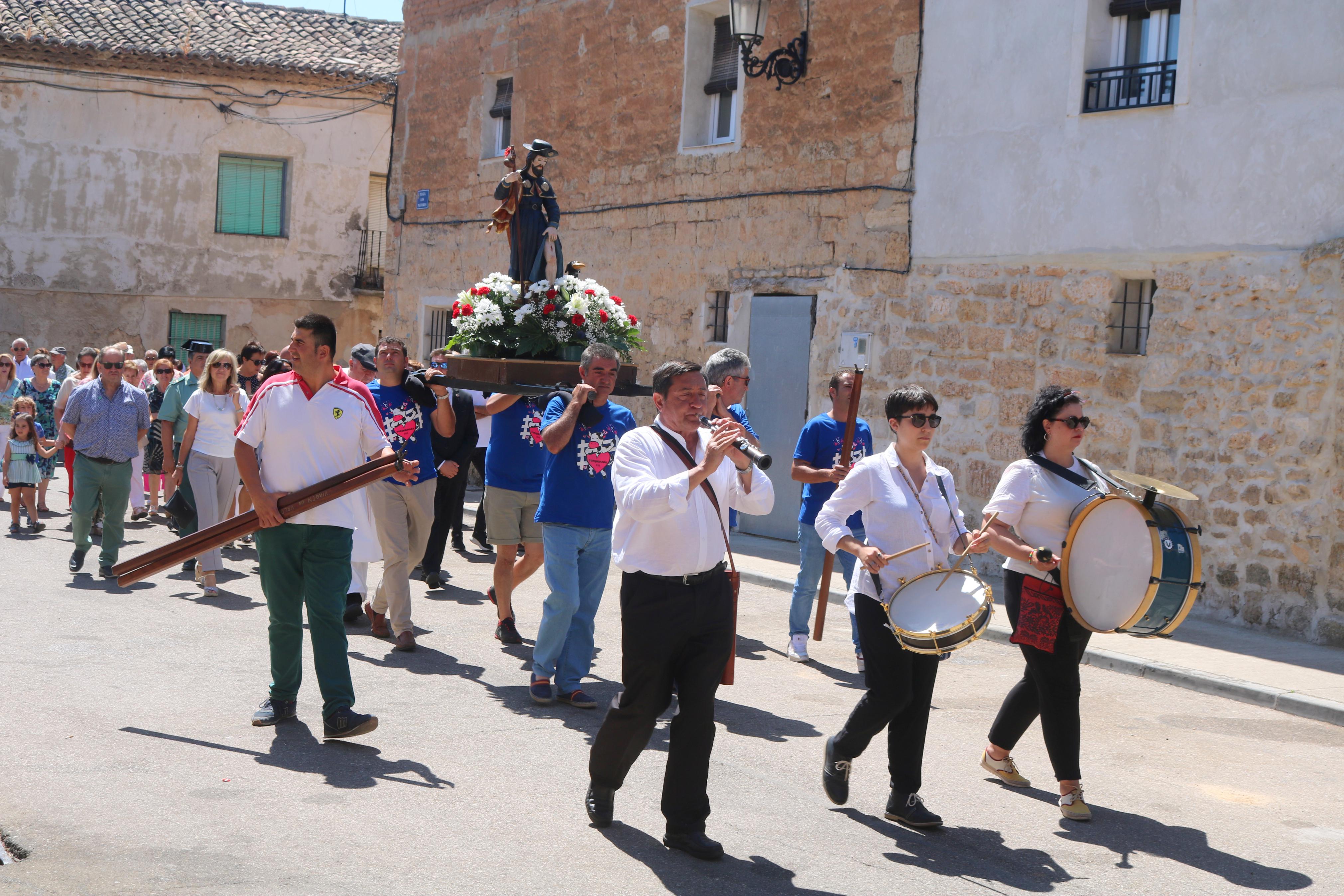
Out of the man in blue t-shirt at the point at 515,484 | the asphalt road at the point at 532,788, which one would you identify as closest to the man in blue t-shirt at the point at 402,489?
the asphalt road at the point at 532,788

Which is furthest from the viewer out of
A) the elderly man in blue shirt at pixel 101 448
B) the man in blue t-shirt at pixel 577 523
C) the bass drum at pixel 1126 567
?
the elderly man in blue shirt at pixel 101 448

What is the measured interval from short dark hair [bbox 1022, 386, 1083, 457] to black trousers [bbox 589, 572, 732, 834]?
1.68m

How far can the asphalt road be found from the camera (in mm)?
4605

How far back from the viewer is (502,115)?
19.1 meters

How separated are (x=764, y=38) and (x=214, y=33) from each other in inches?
710

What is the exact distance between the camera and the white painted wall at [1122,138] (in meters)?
10.3

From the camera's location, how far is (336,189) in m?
29.3

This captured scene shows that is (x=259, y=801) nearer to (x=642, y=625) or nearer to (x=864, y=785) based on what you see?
(x=642, y=625)

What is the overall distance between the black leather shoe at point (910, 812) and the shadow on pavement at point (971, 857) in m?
0.03

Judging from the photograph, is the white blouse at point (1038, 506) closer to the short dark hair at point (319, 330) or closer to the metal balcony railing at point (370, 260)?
the short dark hair at point (319, 330)

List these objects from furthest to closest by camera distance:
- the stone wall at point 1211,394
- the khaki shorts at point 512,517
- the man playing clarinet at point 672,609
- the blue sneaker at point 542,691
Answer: the stone wall at point 1211,394 < the khaki shorts at point 512,517 < the blue sneaker at point 542,691 < the man playing clarinet at point 672,609

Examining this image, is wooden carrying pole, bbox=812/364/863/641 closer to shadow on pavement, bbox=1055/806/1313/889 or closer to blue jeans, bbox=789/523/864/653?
blue jeans, bbox=789/523/864/653

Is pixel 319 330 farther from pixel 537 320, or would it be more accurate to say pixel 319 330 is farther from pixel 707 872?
pixel 707 872

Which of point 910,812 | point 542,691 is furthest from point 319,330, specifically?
point 910,812
